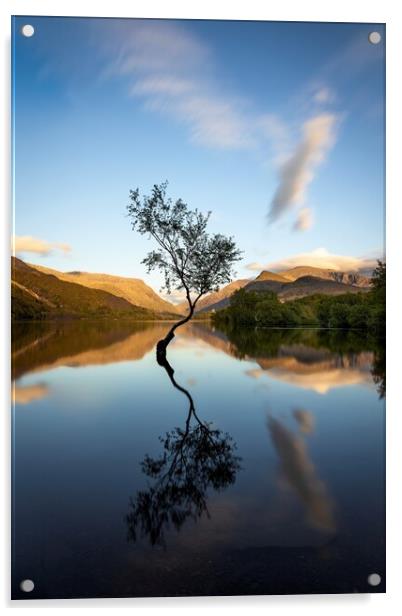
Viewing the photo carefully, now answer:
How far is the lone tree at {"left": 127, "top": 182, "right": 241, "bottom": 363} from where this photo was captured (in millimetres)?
4160

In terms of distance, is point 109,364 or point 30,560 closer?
point 30,560

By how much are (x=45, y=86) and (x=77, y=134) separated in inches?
17.0

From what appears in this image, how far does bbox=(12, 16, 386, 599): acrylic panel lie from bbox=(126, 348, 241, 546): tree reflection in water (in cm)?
2

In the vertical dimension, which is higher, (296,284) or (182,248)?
(182,248)

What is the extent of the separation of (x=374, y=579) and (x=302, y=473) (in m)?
0.87

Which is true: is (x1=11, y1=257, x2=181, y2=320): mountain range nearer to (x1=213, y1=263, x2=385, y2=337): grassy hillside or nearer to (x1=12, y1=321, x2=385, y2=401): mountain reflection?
(x1=12, y1=321, x2=385, y2=401): mountain reflection

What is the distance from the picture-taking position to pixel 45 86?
12.5 feet

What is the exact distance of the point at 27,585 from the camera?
332 centimetres

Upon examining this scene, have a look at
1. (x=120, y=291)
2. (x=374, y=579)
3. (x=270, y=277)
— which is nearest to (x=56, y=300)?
(x=120, y=291)

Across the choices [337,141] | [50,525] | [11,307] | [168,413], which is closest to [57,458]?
[50,525]

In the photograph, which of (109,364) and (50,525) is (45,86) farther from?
(50,525)

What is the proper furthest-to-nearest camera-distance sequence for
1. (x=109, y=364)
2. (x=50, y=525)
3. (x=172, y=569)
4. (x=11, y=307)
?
(x=109, y=364), (x=11, y=307), (x=50, y=525), (x=172, y=569)

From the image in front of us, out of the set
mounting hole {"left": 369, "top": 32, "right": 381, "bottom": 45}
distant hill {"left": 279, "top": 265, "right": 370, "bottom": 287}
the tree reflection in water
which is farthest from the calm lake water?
mounting hole {"left": 369, "top": 32, "right": 381, "bottom": 45}
